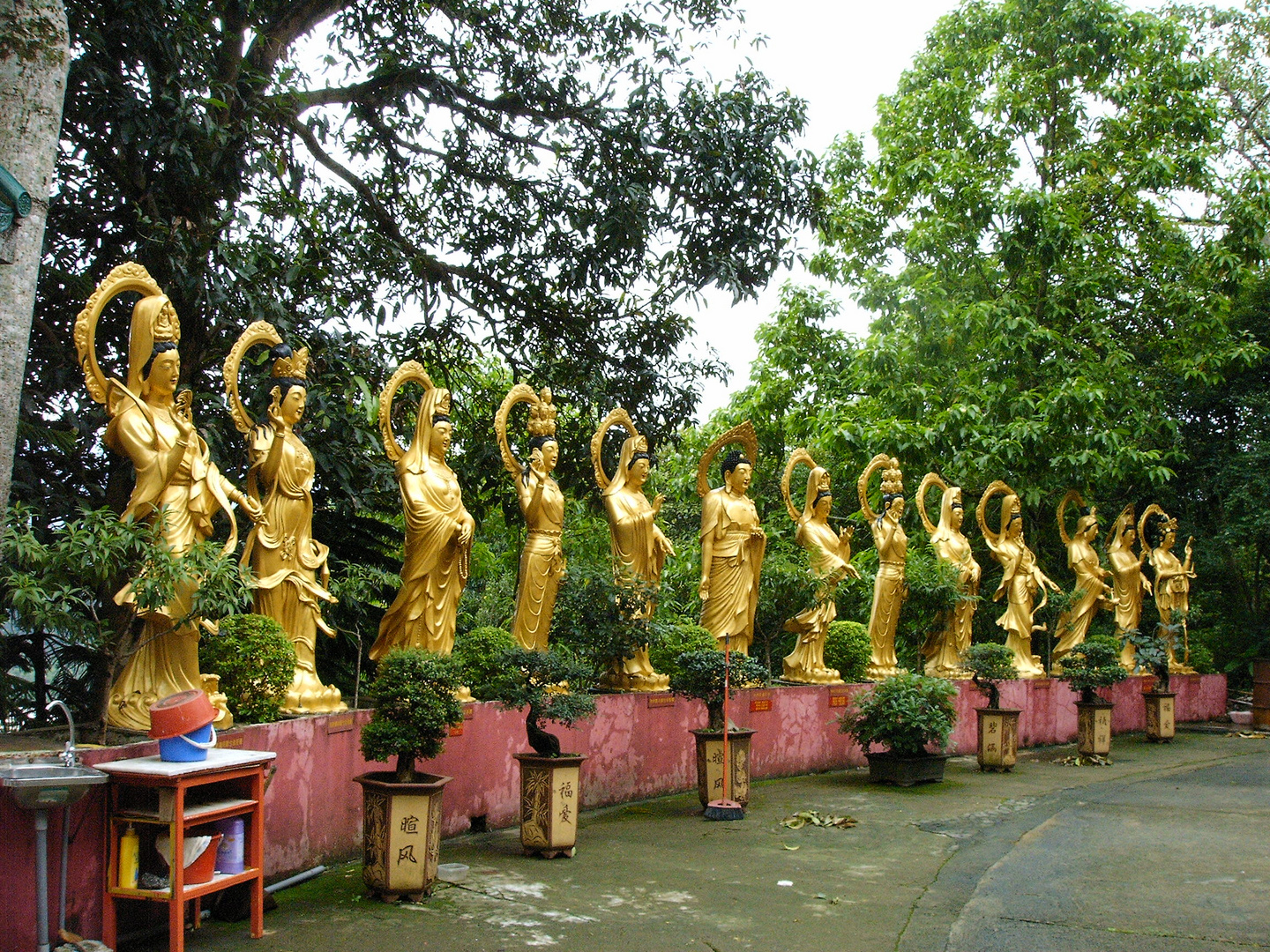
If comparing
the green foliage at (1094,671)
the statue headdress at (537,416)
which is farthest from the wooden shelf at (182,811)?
the green foliage at (1094,671)

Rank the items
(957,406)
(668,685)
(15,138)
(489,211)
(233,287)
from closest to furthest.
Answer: (15,138) → (233,287) → (668,685) → (489,211) → (957,406)

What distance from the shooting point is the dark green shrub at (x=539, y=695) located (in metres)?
6.41

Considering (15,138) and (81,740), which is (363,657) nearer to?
(81,740)

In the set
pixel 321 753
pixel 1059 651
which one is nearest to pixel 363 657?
pixel 321 753

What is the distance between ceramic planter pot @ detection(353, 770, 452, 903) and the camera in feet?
17.2

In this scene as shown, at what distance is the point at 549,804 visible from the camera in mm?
6250

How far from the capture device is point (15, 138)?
15.1 ft

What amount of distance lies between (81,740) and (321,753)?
50.2 inches

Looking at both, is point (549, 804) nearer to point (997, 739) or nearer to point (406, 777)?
point (406, 777)

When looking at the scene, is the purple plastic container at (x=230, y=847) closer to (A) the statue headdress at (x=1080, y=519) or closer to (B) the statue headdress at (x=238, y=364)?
(B) the statue headdress at (x=238, y=364)

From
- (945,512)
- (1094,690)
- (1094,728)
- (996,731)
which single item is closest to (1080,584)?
(1094,690)

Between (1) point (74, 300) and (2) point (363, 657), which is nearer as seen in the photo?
(1) point (74, 300)

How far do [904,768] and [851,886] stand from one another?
376cm

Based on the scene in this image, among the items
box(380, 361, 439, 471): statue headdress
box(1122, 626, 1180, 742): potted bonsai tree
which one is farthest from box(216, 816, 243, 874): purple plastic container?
box(1122, 626, 1180, 742): potted bonsai tree
